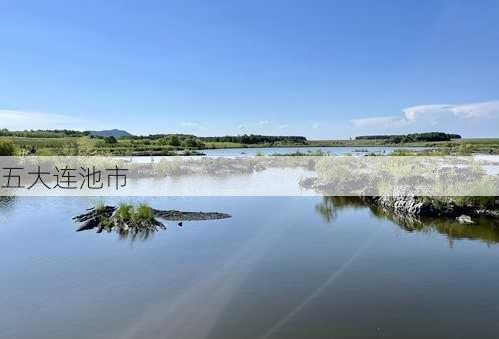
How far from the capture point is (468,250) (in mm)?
12656

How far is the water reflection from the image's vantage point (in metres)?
14.5

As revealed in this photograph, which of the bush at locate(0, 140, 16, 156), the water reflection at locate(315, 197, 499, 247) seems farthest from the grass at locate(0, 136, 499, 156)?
the water reflection at locate(315, 197, 499, 247)

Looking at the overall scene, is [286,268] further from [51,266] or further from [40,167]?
[40,167]

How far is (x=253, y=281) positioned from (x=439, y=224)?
9326mm

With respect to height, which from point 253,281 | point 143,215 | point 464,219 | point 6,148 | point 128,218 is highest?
point 6,148

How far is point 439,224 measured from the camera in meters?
16.3

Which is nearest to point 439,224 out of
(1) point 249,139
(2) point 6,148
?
(2) point 6,148

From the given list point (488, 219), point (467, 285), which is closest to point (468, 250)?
point (467, 285)

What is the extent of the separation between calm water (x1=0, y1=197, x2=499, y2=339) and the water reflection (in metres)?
0.10

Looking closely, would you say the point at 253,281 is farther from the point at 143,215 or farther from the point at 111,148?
the point at 111,148

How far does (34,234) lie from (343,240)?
9.93m

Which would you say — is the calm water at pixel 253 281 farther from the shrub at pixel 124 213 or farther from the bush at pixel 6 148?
the bush at pixel 6 148

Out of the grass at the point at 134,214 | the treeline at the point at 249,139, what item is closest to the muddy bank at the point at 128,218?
the grass at the point at 134,214

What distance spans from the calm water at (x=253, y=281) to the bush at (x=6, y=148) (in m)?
20.3
